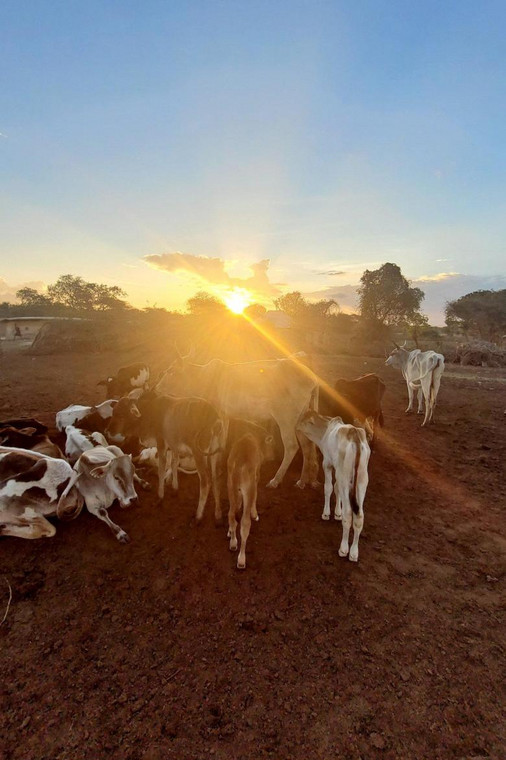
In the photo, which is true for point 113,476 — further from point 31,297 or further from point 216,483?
point 31,297

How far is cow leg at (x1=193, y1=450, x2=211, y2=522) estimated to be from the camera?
488 centimetres

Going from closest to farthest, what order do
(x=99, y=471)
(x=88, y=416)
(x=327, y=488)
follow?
(x=99, y=471) < (x=327, y=488) < (x=88, y=416)

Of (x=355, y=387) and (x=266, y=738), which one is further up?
(x=355, y=387)

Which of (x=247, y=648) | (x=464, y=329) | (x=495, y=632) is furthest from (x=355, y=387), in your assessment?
(x=464, y=329)

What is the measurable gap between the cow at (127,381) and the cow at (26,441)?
3300 millimetres

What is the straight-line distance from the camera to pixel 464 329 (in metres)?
40.8

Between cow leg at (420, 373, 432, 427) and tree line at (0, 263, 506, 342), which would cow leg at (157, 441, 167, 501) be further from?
tree line at (0, 263, 506, 342)

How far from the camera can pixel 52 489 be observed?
4664mm

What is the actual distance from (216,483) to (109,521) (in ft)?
4.97

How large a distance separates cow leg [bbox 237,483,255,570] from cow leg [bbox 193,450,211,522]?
3.25 ft

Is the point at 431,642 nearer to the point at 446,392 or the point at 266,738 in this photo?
the point at 266,738

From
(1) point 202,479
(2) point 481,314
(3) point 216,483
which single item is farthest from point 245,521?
(2) point 481,314

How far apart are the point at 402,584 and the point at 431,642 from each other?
70cm

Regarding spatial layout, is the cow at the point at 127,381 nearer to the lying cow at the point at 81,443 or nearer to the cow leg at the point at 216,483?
the lying cow at the point at 81,443
